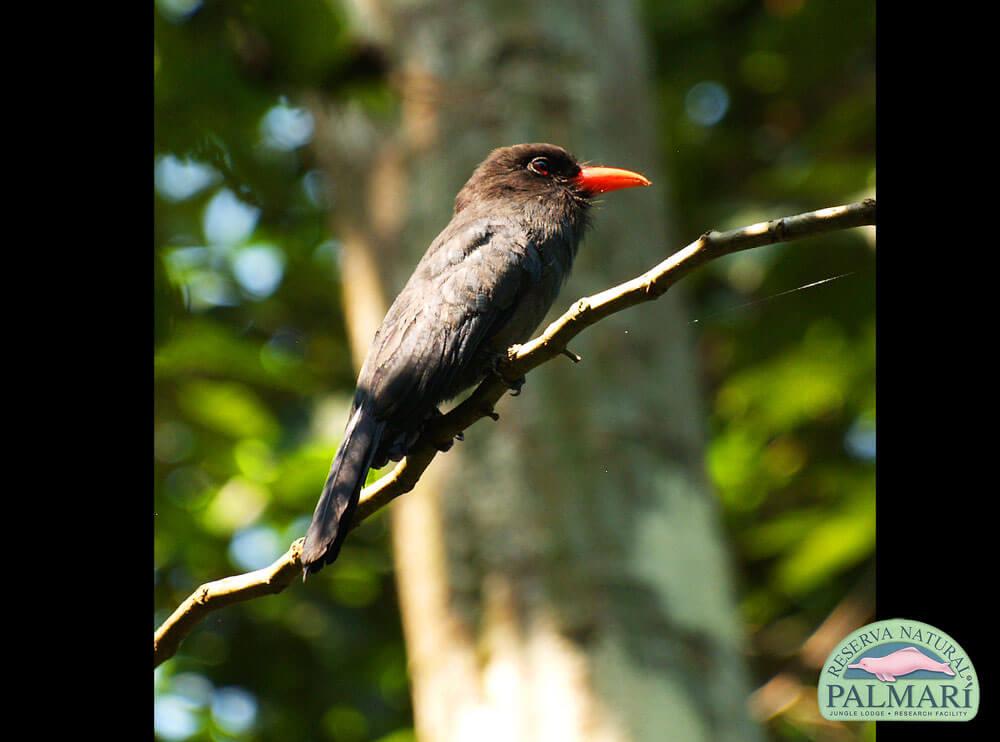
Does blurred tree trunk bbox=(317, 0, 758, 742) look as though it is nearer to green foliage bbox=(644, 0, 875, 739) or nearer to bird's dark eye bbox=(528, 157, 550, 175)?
bird's dark eye bbox=(528, 157, 550, 175)

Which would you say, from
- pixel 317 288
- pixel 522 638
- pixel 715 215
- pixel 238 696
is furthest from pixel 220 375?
pixel 715 215

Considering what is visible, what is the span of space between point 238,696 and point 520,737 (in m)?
2.38

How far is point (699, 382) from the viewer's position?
6090 millimetres

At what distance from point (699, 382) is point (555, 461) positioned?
1.74 metres

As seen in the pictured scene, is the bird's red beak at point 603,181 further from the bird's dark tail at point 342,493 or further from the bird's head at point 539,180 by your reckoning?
the bird's dark tail at point 342,493

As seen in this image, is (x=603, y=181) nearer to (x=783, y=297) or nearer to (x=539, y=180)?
(x=539, y=180)

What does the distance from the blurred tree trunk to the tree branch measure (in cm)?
202

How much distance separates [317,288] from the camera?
21.6 feet

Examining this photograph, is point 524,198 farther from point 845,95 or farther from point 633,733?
point 845,95
